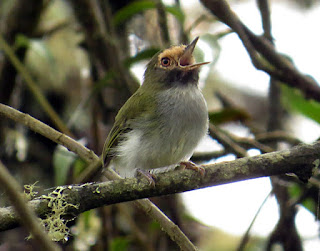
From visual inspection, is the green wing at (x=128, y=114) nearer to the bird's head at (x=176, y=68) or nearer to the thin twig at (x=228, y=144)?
the bird's head at (x=176, y=68)

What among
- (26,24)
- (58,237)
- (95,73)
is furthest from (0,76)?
(58,237)

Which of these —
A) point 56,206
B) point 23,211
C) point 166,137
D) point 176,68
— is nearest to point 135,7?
point 176,68

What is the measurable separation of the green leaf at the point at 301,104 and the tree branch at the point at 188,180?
113 centimetres

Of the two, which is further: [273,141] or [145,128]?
[273,141]

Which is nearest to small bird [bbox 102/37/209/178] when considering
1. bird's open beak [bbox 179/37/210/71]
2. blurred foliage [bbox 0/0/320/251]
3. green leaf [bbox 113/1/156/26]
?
bird's open beak [bbox 179/37/210/71]

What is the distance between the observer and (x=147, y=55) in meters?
3.90

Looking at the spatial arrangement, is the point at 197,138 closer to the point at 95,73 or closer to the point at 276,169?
the point at 276,169

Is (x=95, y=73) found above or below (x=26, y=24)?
below

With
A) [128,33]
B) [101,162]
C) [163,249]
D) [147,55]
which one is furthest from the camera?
[128,33]

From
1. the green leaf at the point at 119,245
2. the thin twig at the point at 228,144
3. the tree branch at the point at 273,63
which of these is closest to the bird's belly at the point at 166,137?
the thin twig at the point at 228,144

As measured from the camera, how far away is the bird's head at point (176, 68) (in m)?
3.47

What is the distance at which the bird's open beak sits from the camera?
3354mm

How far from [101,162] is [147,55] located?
1.19 meters

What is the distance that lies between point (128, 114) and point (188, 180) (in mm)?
1147
